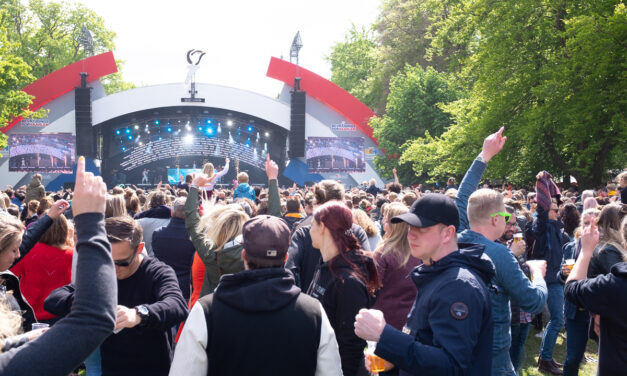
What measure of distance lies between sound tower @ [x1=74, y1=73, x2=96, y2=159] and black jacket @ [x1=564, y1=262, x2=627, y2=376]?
29.0 metres

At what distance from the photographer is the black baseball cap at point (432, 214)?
2.38 meters

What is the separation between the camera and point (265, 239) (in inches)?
90.4

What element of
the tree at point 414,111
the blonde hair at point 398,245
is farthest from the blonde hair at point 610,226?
the tree at point 414,111

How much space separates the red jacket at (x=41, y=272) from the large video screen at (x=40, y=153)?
26679 millimetres

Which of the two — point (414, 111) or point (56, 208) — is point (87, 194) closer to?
point (56, 208)

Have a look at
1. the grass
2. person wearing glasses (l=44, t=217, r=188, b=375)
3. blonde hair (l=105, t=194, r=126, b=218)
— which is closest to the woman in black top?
person wearing glasses (l=44, t=217, r=188, b=375)

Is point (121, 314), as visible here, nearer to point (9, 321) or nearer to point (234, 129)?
point (9, 321)

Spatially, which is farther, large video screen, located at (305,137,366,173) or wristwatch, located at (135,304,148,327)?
large video screen, located at (305,137,366,173)

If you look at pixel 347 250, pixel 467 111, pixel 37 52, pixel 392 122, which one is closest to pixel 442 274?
pixel 347 250

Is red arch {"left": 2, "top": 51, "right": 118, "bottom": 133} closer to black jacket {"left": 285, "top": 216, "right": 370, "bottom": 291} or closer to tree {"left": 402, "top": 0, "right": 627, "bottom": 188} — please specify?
tree {"left": 402, "top": 0, "right": 627, "bottom": 188}

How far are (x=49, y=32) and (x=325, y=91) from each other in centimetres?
2408

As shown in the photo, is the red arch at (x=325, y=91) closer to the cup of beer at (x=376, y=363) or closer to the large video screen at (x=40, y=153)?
the large video screen at (x=40, y=153)

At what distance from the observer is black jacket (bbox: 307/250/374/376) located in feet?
9.88

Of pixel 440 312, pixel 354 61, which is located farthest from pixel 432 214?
pixel 354 61
